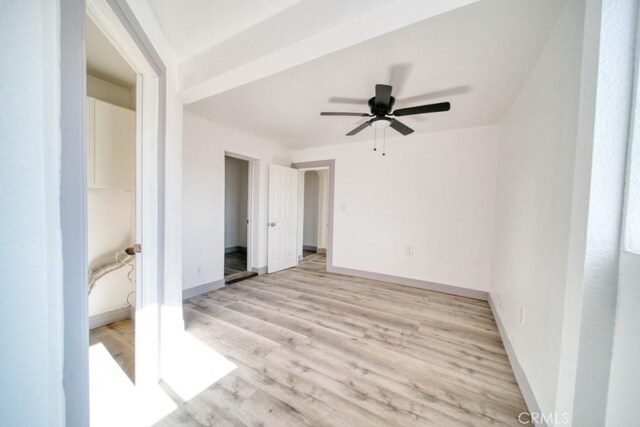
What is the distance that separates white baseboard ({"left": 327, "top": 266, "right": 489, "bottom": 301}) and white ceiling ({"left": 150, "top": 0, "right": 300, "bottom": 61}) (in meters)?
3.59

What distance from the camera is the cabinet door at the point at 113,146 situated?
1.92 meters

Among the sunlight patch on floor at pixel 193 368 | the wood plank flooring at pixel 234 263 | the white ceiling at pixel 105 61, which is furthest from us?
the wood plank flooring at pixel 234 263

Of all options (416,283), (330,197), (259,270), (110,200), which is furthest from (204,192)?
(416,283)

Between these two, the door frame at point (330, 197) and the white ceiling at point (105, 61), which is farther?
the door frame at point (330, 197)

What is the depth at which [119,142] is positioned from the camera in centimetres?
207

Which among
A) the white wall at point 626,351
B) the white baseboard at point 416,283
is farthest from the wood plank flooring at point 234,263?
the white wall at point 626,351

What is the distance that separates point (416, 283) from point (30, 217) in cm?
386

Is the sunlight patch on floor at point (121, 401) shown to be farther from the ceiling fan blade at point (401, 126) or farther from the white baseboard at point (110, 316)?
the ceiling fan blade at point (401, 126)

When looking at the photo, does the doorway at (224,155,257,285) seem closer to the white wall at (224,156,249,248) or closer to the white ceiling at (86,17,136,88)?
the white wall at (224,156,249,248)

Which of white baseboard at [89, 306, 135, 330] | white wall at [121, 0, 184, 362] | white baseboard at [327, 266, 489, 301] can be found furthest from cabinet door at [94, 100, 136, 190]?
white baseboard at [327, 266, 489, 301]

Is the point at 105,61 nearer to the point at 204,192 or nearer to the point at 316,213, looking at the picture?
the point at 204,192

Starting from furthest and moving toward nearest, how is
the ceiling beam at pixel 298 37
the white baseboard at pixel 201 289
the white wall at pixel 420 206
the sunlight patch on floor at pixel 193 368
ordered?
the white wall at pixel 420 206 < the white baseboard at pixel 201 289 < the sunlight patch on floor at pixel 193 368 < the ceiling beam at pixel 298 37

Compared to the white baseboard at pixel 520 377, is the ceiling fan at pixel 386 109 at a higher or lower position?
higher

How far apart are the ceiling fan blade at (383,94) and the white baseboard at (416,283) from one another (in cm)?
273
